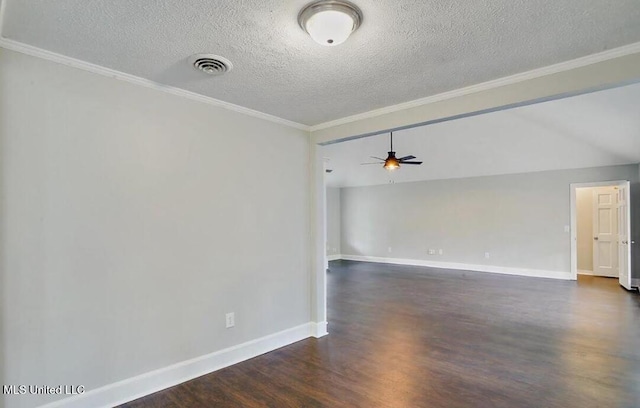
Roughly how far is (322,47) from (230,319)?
237 centimetres

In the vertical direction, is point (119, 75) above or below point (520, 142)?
below

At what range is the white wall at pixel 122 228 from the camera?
200 centimetres

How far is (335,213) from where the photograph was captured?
1059 cm

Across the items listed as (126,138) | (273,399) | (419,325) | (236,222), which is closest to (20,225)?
(126,138)

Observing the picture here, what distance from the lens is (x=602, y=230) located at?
738 centimetres

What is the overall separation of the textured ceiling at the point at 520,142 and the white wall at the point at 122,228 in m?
1.97

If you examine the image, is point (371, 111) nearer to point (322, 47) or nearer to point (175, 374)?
point (322, 47)

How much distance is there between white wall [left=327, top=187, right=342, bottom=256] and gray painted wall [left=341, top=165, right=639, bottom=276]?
396 mm

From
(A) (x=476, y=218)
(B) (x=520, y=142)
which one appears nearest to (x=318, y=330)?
(B) (x=520, y=142)

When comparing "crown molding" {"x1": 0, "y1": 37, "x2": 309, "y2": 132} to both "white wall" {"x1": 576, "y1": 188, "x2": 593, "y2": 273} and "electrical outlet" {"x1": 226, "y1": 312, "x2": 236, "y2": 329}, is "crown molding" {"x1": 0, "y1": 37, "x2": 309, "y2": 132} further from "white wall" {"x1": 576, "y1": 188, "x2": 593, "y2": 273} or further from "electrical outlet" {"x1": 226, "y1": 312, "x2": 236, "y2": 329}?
"white wall" {"x1": 576, "y1": 188, "x2": 593, "y2": 273}

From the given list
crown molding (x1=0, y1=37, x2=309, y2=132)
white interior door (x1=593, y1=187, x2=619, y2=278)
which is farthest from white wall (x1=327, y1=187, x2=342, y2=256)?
crown molding (x1=0, y1=37, x2=309, y2=132)

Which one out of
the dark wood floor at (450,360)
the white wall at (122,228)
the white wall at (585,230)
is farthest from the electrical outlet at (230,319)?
the white wall at (585,230)

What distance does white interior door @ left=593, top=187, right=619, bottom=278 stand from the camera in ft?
23.5

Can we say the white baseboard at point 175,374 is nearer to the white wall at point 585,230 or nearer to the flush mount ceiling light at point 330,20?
the flush mount ceiling light at point 330,20
